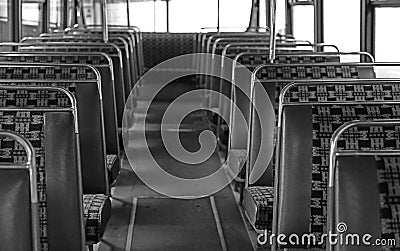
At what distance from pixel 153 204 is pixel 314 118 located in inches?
96.5

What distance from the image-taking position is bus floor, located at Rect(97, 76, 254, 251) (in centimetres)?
450

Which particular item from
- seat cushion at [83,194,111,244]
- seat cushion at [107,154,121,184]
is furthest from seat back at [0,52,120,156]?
seat cushion at [83,194,111,244]

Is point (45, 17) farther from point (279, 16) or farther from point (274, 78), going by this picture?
point (274, 78)

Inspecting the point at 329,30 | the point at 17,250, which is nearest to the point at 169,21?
the point at 329,30

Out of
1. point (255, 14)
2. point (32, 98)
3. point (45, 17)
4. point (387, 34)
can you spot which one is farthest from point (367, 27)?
point (255, 14)

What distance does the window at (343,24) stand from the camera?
6.12 m

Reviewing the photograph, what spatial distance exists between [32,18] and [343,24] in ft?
11.3

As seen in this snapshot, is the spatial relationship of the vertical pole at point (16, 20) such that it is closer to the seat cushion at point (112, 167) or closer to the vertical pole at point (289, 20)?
the seat cushion at point (112, 167)

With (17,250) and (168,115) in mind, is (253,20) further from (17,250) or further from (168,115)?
(17,250)

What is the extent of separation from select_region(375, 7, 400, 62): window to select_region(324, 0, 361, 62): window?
0.25m

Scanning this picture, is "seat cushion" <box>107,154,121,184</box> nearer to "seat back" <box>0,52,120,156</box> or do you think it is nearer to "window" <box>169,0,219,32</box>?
"seat back" <box>0,52,120,156</box>

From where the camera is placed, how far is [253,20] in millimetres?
12141

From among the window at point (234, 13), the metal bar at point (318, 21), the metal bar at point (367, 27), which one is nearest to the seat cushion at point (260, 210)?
the metal bar at point (367, 27)

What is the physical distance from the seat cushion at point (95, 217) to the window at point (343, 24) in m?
3.02
